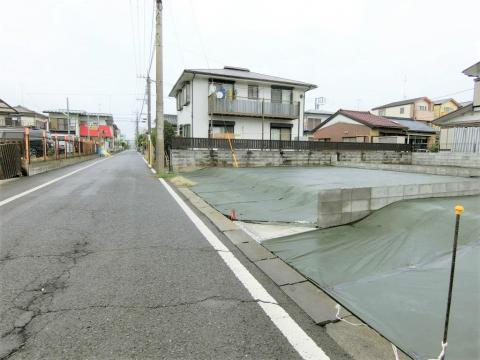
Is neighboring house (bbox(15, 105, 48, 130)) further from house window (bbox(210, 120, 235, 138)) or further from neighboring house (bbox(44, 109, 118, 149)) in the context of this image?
house window (bbox(210, 120, 235, 138))

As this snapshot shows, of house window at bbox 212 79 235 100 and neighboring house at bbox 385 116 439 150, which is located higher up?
house window at bbox 212 79 235 100

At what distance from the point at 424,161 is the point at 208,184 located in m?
16.6

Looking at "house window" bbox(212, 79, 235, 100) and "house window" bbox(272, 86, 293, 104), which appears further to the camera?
"house window" bbox(272, 86, 293, 104)

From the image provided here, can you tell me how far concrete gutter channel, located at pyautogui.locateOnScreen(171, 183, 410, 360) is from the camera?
2207 mm

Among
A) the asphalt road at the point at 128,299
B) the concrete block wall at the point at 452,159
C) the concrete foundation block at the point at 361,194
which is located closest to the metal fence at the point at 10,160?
the asphalt road at the point at 128,299

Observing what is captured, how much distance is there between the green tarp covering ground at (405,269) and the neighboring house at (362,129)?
22431mm

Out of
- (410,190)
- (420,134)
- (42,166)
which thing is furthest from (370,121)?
(42,166)

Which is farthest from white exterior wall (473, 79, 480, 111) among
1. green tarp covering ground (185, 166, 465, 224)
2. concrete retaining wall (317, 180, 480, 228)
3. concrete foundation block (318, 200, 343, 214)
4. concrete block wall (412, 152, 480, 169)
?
concrete foundation block (318, 200, 343, 214)

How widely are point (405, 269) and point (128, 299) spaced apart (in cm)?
306

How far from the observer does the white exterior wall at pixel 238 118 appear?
21188 millimetres

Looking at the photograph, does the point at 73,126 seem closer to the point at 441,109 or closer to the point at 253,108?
the point at 253,108

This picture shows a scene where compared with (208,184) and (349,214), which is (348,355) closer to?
(349,214)

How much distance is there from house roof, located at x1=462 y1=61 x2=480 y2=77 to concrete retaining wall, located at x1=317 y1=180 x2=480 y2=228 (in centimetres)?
1644

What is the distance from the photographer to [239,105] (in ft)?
70.4
